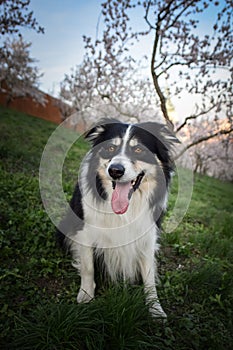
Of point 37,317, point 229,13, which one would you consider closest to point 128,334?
point 37,317

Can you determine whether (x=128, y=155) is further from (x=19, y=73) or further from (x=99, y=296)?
(x=19, y=73)

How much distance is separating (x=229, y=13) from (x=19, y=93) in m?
13.4

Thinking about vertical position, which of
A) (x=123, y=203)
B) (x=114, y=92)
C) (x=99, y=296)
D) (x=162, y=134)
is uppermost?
(x=114, y=92)

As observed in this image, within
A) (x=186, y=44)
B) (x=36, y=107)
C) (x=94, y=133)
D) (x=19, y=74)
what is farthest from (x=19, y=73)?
(x=94, y=133)

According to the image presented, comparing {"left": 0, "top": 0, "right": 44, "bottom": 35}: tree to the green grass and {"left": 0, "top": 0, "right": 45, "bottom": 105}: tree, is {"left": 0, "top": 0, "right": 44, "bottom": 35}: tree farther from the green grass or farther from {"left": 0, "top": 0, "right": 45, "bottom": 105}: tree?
{"left": 0, "top": 0, "right": 45, "bottom": 105}: tree

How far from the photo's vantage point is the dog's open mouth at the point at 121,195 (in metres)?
2.17

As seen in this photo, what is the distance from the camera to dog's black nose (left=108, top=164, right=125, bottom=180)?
1984 mm

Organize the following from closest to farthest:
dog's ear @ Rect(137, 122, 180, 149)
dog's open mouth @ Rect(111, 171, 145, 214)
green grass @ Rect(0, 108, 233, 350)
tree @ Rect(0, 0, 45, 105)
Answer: green grass @ Rect(0, 108, 233, 350) → dog's open mouth @ Rect(111, 171, 145, 214) → dog's ear @ Rect(137, 122, 180, 149) → tree @ Rect(0, 0, 45, 105)

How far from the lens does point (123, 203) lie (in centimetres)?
219

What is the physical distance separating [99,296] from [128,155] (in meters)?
1.31

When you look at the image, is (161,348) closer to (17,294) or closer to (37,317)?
(37,317)

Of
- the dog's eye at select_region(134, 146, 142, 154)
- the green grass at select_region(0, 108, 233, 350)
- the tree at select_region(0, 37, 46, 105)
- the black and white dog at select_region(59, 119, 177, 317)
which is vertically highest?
the tree at select_region(0, 37, 46, 105)

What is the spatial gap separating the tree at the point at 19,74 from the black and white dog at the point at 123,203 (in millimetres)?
13668

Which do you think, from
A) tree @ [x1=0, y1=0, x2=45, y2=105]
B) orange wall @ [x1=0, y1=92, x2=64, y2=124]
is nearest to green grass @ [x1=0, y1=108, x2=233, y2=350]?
tree @ [x1=0, y1=0, x2=45, y2=105]
